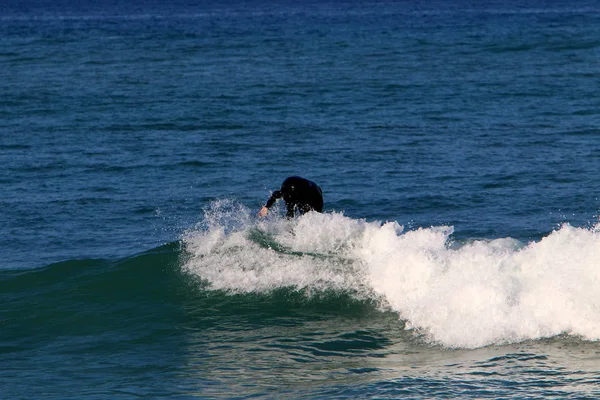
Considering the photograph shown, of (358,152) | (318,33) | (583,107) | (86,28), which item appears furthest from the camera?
(86,28)

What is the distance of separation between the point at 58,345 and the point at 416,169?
465 inches

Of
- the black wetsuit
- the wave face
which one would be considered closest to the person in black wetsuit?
the black wetsuit

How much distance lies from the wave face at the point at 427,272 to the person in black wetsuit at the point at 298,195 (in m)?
0.19

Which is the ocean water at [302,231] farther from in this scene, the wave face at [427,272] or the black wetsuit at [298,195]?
the black wetsuit at [298,195]

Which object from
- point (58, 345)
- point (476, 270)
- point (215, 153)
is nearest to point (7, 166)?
point (215, 153)

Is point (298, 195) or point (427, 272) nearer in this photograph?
point (427, 272)

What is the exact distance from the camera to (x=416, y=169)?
2369 cm

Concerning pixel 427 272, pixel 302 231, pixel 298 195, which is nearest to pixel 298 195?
pixel 298 195

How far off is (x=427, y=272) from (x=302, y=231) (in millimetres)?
2517

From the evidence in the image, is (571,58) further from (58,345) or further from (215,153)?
(58,345)

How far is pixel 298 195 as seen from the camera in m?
15.9

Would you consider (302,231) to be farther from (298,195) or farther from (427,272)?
(427,272)

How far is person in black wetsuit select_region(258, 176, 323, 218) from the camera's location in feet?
51.7

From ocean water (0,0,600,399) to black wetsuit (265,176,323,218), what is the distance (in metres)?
0.30
